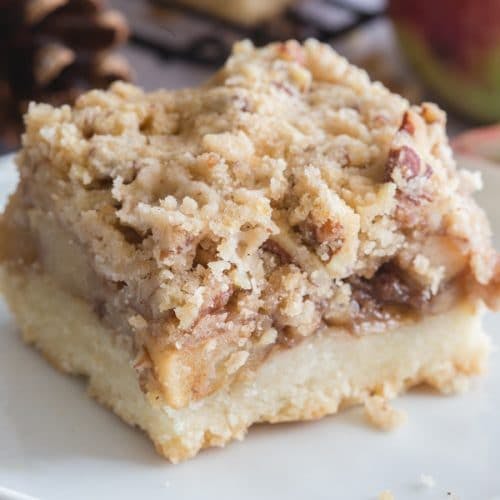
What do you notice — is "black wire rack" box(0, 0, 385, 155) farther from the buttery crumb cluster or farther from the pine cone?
the buttery crumb cluster

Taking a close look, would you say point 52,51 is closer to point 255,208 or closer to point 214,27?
point 214,27

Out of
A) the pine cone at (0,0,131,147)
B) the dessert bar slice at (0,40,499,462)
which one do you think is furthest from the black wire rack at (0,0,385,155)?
the dessert bar slice at (0,40,499,462)

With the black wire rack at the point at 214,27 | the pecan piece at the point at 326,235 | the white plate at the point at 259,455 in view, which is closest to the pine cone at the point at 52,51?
the black wire rack at the point at 214,27

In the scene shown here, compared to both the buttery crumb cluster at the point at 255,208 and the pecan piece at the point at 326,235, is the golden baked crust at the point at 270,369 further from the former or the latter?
the pecan piece at the point at 326,235

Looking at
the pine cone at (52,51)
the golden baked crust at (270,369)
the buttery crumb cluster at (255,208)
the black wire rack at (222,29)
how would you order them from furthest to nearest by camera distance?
the black wire rack at (222,29)
the pine cone at (52,51)
the golden baked crust at (270,369)
the buttery crumb cluster at (255,208)

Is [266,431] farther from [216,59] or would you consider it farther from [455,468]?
[216,59]

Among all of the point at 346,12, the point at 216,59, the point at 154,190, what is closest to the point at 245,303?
the point at 154,190
